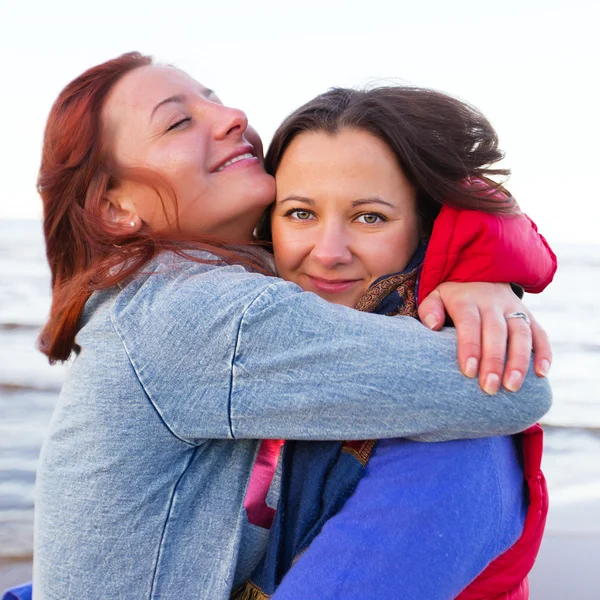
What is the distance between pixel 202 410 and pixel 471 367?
0.54 meters

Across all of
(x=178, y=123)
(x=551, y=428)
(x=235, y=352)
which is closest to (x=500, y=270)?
(x=235, y=352)

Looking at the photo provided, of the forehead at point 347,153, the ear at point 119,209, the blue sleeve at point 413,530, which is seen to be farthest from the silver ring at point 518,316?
the ear at point 119,209

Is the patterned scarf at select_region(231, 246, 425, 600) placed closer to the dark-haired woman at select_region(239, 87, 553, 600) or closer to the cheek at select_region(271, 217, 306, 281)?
the dark-haired woman at select_region(239, 87, 553, 600)

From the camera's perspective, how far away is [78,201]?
76.7 inches

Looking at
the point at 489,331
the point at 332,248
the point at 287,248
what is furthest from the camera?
the point at 287,248

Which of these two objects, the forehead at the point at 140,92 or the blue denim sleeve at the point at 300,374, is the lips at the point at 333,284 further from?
the forehead at the point at 140,92

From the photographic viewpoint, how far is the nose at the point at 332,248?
1.77 meters

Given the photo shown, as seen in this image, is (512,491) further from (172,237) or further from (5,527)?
(5,527)

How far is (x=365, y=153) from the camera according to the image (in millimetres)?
1831

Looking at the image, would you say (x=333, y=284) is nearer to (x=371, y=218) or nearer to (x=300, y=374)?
(x=371, y=218)

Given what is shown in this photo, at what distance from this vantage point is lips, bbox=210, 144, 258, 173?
201 cm

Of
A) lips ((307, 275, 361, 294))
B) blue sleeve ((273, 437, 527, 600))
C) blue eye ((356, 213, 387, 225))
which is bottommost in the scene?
blue sleeve ((273, 437, 527, 600))

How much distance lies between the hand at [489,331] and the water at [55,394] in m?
2.51

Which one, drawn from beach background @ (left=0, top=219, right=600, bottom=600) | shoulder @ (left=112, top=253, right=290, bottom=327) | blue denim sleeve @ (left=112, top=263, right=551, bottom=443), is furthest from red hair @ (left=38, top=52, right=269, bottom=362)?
beach background @ (left=0, top=219, right=600, bottom=600)
